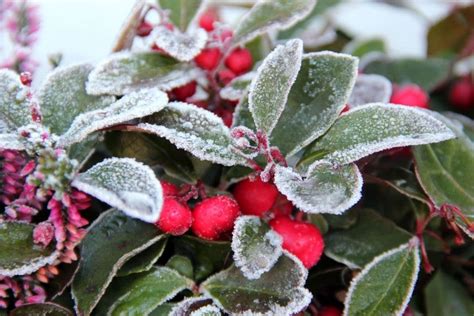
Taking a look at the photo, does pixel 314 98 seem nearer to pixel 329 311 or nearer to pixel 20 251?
pixel 329 311

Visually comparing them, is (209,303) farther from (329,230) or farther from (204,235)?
(329,230)

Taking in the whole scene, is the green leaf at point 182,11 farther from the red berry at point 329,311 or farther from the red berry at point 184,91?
the red berry at point 329,311

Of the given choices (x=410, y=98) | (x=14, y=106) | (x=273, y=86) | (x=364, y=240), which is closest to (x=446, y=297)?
(x=364, y=240)

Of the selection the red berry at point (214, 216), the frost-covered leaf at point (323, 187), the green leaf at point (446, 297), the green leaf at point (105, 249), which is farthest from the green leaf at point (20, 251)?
the green leaf at point (446, 297)

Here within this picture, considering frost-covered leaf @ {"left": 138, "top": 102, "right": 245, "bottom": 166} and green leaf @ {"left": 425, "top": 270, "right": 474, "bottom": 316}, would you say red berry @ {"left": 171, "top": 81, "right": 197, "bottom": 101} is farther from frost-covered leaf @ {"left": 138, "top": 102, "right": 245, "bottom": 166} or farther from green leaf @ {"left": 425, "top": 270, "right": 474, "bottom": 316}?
green leaf @ {"left": 425, "top": 270, "right": 474, "bottom": 316}

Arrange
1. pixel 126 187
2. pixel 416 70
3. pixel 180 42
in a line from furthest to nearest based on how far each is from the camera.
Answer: pixel 416 70
pixel 180 42
pixel 126 187

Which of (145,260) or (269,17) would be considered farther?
(269,17)

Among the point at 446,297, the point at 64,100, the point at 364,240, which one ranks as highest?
the point at 64,100
